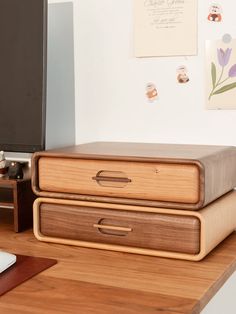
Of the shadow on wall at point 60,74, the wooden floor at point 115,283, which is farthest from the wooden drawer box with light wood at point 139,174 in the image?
the shadow on wall at point 60,74

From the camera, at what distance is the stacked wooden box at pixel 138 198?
1042 millimetres

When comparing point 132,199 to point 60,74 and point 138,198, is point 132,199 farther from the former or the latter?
point 60,74

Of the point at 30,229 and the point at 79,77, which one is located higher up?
the point at 79,77

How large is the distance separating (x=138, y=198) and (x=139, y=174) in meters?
0.05

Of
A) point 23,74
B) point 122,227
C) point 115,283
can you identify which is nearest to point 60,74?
point 23,74

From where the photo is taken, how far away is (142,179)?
1.08 m

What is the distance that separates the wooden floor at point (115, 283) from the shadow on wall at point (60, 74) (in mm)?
413

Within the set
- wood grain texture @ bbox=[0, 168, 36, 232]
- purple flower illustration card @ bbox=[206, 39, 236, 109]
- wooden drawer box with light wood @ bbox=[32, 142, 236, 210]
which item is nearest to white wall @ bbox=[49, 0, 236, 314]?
purple flower illustration card @ bbox=[206, 39, 236, 109]

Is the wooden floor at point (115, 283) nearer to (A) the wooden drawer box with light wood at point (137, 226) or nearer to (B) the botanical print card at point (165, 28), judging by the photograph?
(A) the wooden drawer box with light wood at point (137, 226)

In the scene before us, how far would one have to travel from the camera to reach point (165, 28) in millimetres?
1338

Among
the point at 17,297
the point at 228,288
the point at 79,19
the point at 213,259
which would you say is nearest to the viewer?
the point at 17,297

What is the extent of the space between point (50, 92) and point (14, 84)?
194 millimetres

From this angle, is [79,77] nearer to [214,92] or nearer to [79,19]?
A: [79,19]

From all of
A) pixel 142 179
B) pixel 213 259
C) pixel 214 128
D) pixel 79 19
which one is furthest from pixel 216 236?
pixel 79 19
